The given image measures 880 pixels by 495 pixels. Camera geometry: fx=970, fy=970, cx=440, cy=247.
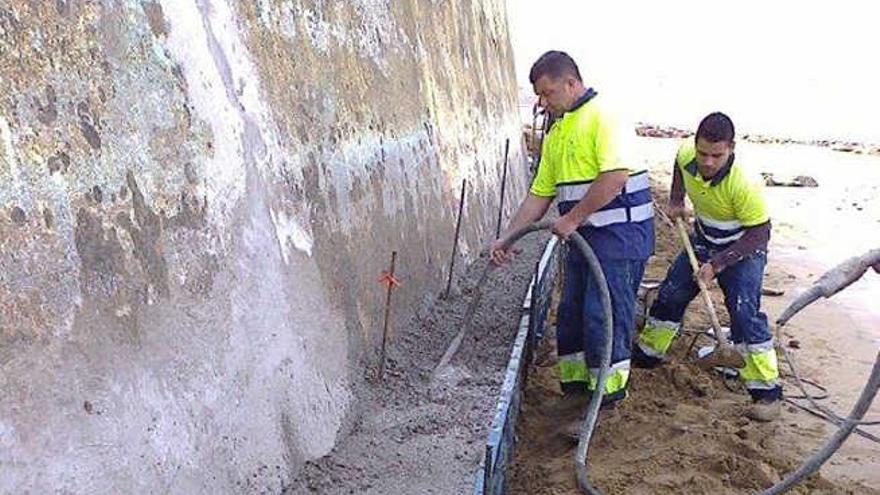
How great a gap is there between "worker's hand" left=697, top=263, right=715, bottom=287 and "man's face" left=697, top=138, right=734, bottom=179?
53cm

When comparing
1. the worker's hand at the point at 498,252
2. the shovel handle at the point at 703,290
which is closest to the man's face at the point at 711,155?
the shovel handle at the point at 703,290

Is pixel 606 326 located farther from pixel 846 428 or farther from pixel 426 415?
pixel 846 428

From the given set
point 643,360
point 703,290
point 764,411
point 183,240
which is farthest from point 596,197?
point 183,240

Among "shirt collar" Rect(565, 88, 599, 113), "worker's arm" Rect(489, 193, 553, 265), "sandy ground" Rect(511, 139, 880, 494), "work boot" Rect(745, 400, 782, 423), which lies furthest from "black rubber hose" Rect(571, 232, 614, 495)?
"work boot" Rect(745, 400, 782, 423)

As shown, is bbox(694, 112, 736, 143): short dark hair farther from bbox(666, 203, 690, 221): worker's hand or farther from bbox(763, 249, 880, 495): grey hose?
bbox(763, 249, 880, 495): grey hose

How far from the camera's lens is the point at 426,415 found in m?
4.70

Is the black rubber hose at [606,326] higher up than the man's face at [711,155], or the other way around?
the man's face at [711,155]

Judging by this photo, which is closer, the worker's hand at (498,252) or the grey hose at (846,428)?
the grey hose at (846,428)

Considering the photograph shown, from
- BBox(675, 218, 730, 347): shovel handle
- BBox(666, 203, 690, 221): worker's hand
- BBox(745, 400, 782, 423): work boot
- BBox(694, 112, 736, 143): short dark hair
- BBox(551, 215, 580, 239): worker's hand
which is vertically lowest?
BBox(745, 400, 782, 423): work boot

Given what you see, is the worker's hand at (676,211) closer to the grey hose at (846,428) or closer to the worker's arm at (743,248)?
the worker's arm at (743,248)

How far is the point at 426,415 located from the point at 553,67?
6.06 ft

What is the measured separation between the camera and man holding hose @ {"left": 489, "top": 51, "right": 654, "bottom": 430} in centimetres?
486

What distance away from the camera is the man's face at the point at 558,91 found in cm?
489

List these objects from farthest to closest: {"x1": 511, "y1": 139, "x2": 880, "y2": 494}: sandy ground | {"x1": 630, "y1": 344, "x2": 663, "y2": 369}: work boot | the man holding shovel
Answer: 1. {"x1": 630, "y1": 344, "x2": 663, "y2": 369}: work boot
2. the man holding shovel
3. {"x1": 511, "y1": 139, "x2": 880, "y2": 494}: sandy ground
